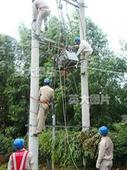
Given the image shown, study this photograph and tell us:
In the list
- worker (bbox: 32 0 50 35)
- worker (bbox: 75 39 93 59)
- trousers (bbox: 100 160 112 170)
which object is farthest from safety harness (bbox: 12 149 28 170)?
worker (bbox: 75 39 93 59)

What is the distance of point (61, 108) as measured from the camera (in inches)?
663

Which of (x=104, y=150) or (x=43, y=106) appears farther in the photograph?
(x=43, y=106)

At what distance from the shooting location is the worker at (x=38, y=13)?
35.1ft

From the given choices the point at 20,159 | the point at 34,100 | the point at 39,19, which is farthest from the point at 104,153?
the point at 39,19

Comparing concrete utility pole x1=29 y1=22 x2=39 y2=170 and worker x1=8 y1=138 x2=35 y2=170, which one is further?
concrete utility pole x1=29 y1=22 x2=39 y2=170

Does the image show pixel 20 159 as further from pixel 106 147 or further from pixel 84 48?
pixel 84 48

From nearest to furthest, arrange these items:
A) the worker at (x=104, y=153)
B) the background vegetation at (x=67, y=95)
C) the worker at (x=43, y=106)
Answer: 1. the worker at (x=104, y=153)
2. the worker at (x=43, y=106)
3. the background vegetation at (x=67, y=95)

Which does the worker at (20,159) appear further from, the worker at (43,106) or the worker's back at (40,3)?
the worker's back at (40,3)

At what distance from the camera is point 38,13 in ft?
35.4

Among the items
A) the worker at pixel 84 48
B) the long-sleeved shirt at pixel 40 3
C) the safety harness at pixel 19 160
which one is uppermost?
the long-sleeved shirt at pixel 40 3

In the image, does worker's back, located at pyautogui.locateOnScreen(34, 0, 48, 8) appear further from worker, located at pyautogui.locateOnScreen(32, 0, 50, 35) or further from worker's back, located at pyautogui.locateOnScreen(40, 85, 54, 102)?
worker's back, located at pyautogui.locateOnScreen(40, 85, 54, 102)

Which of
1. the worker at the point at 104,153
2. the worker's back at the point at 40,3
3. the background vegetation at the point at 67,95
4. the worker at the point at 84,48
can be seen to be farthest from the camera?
the worker at the point at 84,48

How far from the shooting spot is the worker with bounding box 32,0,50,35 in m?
10.7

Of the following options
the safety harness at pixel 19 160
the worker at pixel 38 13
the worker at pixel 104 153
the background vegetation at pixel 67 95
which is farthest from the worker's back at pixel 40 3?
the safety harness at pixel 19 160
